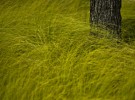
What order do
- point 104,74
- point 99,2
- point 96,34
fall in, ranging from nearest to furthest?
point 104,74, point 96,34, point 99,2

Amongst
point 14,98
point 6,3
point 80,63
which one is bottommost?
point 14,98

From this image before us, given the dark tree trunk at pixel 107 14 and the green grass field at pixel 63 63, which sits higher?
the dark tree trunk at pixel 107 14

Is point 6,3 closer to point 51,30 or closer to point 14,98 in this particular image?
point 51,30

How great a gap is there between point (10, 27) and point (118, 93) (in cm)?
155

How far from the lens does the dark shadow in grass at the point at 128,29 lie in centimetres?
377

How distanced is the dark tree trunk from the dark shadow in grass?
16 centimetres

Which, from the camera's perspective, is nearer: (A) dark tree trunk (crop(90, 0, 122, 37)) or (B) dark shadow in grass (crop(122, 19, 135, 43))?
(A) dark tree trunk (crop(90, 0, 122, 37))

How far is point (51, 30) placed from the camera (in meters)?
3.67

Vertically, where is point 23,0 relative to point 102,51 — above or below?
above

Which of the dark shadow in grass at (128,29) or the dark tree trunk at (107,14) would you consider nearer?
the dark tree trunk at (107,14)

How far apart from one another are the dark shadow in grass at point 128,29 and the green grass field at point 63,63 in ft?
0.57

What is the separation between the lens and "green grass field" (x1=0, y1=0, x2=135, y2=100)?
268cm

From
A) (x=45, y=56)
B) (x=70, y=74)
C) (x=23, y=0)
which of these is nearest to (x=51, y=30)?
(x=45, y=56)

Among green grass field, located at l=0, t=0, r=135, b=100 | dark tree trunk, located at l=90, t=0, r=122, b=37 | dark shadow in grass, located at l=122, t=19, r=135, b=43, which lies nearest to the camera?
green grass field, located at l=0, t=0, r=135, b=100
